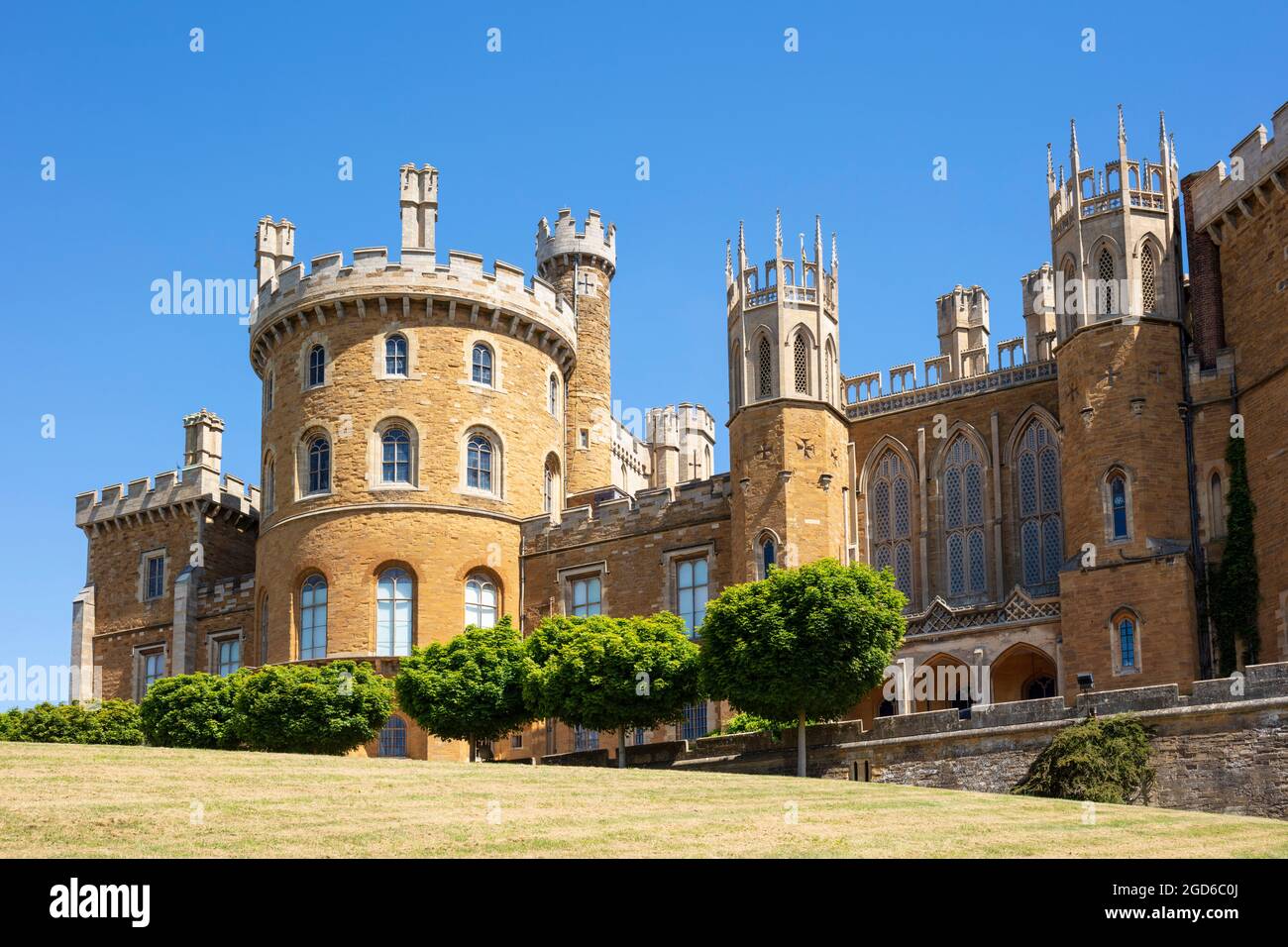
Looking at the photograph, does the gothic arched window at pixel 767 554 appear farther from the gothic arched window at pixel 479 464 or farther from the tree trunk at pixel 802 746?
the gothic arched window at pixel 479 464

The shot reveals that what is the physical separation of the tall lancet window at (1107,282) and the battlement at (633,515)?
11.6 m

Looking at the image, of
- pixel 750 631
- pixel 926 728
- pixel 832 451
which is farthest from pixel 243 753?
pixel 832 451

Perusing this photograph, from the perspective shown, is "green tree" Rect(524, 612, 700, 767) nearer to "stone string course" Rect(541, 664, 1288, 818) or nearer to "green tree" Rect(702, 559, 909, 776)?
"stone string course" Rect(541, 664, 1288, 818)

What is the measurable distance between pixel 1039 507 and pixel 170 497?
30067mm

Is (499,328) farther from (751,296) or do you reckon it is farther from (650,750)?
(650,750)

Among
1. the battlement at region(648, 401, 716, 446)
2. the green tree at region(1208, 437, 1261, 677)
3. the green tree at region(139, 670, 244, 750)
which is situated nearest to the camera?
the green tree at region(1208, 437, 1261, 677)

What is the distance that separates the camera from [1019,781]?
1449 inches

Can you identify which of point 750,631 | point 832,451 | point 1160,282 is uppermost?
point 1160,282

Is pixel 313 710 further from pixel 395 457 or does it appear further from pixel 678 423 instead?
pixel 678 423

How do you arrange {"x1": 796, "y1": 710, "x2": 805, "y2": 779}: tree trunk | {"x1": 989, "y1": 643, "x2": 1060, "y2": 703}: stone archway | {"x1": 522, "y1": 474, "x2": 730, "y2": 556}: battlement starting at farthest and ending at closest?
{"x1": 522, "y1": 474, "x2": 730, "y2": 556}: battlement < {"x1": 989, "y1": 643, "x2": 1060, "y2": 703}: stone archway < {"x1": 796, "y1": 710, "x2": 805, "y2": 779}: tree trunk

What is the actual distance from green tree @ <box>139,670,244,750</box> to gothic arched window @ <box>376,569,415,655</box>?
406cm

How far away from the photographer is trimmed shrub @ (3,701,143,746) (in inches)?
1975

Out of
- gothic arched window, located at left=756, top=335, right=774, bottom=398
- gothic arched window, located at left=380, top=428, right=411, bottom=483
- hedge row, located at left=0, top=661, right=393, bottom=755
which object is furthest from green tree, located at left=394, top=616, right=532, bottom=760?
gothic arched window, located at left=756, top=335, right=774, bottom=398
